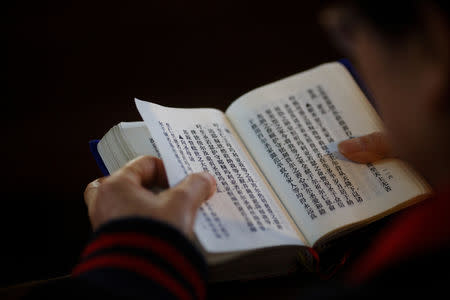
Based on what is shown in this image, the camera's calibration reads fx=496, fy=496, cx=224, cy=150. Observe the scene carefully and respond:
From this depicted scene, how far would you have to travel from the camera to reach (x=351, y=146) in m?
0.76

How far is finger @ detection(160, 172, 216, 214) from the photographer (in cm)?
56

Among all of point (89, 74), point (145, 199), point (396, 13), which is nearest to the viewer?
point (396, 13)

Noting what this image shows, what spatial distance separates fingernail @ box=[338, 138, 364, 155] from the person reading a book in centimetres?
22

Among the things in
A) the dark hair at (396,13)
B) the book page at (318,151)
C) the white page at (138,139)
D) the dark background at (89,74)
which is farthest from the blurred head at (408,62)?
the dark background at (89,74)

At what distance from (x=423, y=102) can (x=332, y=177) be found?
294 mm

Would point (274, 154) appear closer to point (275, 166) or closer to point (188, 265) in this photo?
point (275, 166)

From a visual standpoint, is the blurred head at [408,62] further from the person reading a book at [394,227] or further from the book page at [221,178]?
the book page at [221,178]

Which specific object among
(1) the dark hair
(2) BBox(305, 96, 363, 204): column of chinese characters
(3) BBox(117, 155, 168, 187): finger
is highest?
(1) the dark hair

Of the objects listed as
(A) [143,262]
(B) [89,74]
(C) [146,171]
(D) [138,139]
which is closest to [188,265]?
(A) [143,262]

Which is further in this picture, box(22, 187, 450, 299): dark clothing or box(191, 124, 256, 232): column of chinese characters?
box(191, 124, 256, 232): column of chinese characters

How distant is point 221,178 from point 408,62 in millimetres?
316

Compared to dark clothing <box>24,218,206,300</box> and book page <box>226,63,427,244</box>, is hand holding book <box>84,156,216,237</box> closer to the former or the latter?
dark clothing <box>24,218,206,300</box>

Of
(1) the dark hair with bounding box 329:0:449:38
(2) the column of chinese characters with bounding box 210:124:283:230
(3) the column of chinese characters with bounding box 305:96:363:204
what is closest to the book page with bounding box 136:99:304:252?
(2) the column of chinese characters with bounding box 210:124:283:230

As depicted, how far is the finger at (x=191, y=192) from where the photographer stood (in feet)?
1.83
